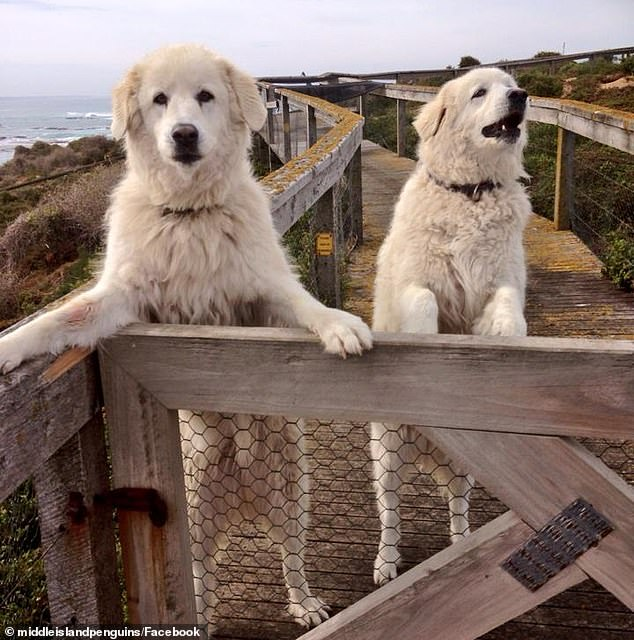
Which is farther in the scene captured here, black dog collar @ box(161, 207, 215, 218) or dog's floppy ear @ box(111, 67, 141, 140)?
dog's floppy ear @ box(111, 67, 141, 140)

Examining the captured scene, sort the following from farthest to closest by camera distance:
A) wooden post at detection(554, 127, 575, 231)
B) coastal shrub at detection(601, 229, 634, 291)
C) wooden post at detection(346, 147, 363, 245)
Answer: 1. wooden post at detection(346, 147, 363, 245)
2. wooden post at detection(554, 127, 575, 231)
3. coastal shrub at detection(601, 229, 634, 291)

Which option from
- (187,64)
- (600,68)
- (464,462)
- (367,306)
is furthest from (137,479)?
(600,68)

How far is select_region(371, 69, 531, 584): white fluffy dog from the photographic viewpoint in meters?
2.77

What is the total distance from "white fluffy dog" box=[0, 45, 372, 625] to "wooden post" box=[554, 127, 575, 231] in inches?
221

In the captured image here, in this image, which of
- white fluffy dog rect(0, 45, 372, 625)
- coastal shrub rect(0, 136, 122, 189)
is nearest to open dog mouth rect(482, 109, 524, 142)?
white fluffy dog rect(0, 45, 372, 625)

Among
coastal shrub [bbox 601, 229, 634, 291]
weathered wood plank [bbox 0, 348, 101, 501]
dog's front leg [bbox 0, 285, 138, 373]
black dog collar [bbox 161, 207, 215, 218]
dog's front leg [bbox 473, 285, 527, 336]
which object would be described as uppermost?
black dog collar [bbox 161, 207, 215, 218]

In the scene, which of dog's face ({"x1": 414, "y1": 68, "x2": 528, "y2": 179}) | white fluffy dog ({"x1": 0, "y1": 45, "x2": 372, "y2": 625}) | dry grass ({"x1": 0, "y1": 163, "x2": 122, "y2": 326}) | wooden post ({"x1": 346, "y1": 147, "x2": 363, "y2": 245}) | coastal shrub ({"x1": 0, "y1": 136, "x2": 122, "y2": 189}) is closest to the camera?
white fluffy dog ({"x1": 0, "y1": 45, "x2": 372, "y2": 625})

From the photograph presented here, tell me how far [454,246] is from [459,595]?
1830 millimetres

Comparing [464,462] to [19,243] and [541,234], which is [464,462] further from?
[19,243]

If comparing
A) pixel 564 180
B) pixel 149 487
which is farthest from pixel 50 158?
pixel 149 487

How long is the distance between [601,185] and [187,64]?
29.0 ft

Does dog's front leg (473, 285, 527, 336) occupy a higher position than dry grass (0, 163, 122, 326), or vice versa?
dog's front leg (473, 285, 527, 336)

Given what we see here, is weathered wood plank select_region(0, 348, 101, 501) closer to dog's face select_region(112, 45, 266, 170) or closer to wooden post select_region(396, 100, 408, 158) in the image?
dog's face select_region(112, 45, 266, 170)

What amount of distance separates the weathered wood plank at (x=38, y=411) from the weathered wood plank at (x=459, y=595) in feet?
2.84
